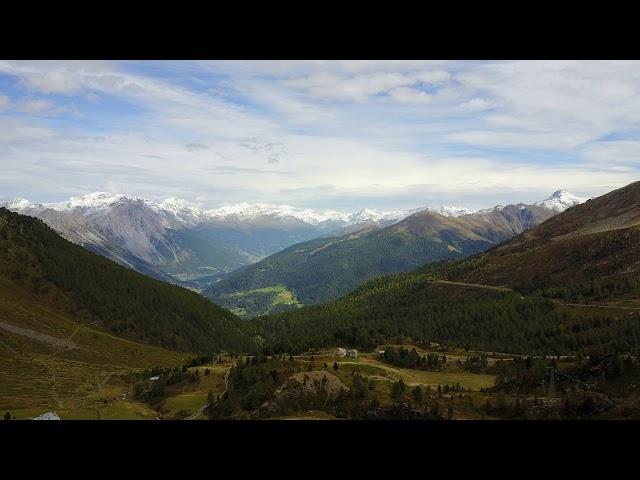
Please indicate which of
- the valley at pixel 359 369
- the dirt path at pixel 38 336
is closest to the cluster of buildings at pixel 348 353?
the valley at pixel 359 369

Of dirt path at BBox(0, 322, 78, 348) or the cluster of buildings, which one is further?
dirt path at BBox(0, 322, 78, 348)

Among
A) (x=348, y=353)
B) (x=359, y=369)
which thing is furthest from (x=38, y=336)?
(x=359, y=369)

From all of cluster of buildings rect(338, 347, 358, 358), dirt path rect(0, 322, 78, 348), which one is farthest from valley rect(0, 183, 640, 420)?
cluster of buildings rect(338, 347, 358, 358)

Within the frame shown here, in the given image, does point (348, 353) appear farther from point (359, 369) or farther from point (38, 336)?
point (38, 336)

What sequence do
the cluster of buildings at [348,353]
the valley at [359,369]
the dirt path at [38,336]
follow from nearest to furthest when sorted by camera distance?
the valley at [359,369] → the cluster of buildings at [348,353] → the dirt path at [38,336]

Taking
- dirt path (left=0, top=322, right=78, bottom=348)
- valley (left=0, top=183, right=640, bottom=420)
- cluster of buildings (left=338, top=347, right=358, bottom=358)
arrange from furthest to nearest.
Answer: dirt path (left=0, top=322, right=78, bottom=348), cluster of buildings (left=338, top=347, right=358, bottom=358), valley (left=0, top=183, right=640, bottom=420)

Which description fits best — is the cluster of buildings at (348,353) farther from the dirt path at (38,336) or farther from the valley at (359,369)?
the dirt path at (38,336)

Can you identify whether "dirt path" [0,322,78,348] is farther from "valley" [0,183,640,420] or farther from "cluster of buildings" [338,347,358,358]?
"cluster of buildings" [338,347,358,358]
